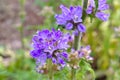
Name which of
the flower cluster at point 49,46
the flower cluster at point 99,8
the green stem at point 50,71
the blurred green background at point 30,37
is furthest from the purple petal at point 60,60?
the blurred green background at point 30,37

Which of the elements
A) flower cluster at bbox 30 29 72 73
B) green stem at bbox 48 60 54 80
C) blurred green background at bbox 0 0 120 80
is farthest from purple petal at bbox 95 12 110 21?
blurred green background at bbox 0 0 120 80

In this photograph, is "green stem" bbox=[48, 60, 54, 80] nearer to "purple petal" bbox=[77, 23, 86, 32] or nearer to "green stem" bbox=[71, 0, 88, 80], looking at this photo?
"green stem" bbox=[71, 0, 88, 80]

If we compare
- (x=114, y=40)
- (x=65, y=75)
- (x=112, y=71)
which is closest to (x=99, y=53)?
(x=114, y=40)

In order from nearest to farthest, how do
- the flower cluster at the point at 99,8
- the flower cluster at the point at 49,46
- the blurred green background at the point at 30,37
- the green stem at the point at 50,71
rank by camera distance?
the flower cluster at the point at 49,46 → the flower cluster at the point at 99,8 → the green stem at the point at 50,71 → the blurred green background at the point at 30,37

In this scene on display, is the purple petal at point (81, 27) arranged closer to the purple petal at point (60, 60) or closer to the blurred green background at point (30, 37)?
the purple petal at point (60, 60)

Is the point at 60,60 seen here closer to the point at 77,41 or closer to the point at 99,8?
the point at 77,41

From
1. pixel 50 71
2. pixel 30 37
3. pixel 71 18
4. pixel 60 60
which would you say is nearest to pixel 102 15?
pixel 71 18

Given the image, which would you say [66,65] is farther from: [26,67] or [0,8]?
[0,8]
